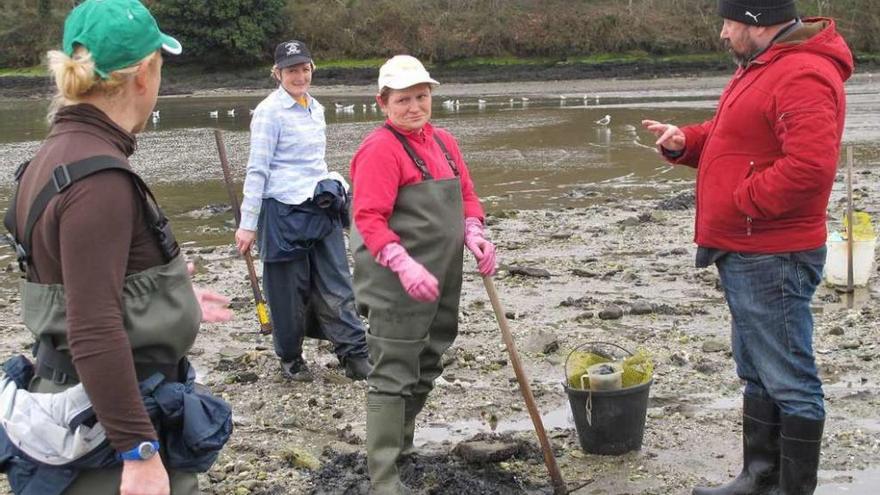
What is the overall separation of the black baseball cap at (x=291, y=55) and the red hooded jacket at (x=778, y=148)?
121 inches

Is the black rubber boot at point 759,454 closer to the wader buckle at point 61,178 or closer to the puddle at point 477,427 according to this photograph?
the puddle at point 477,427

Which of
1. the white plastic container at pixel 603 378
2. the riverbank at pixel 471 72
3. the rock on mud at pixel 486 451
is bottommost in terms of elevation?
the riverbank at pixel 471 72

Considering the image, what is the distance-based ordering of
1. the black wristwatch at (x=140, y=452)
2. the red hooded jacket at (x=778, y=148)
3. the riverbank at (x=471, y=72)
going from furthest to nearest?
the riverbank at (x=471, y=72) → the red hooded jacket at (x=778, y=148) → the black wristwatch at (x=140, y=452)

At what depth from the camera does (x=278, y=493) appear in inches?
201

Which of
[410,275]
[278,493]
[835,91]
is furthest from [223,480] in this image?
[835,91]

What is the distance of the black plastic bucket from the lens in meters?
5.21

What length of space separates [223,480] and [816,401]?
2940 mm

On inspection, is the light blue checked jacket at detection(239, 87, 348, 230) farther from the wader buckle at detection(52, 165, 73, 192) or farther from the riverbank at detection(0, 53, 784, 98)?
the riverbank at detection(0, 53, 784, 98)

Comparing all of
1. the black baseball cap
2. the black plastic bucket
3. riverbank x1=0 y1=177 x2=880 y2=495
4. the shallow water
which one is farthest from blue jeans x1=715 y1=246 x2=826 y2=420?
the shallow water

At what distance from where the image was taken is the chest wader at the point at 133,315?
274 cm

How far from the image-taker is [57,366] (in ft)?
9.27

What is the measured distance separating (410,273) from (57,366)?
1.77 metres

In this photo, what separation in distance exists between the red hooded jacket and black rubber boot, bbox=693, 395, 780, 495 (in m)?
0.82

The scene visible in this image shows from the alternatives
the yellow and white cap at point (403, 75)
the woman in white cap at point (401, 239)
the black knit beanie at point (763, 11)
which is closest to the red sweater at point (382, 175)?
the woman in white cap at point (401, 239)
